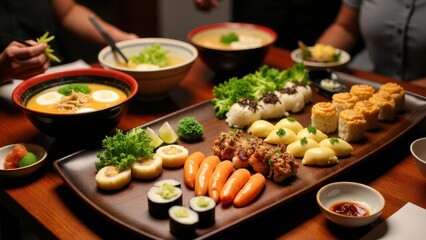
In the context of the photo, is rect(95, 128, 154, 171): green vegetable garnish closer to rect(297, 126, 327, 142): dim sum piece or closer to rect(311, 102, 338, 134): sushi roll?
rect(297, 126, 327, 142): dim sum piece

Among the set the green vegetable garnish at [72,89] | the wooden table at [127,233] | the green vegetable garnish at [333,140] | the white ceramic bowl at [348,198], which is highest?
the green vegetable garnish at [72,89]

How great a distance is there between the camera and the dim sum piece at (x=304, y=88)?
2.46 meters

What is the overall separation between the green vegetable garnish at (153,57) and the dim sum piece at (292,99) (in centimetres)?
67

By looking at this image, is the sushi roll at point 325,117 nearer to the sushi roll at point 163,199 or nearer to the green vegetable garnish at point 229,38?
the sushi roll at point 163,199

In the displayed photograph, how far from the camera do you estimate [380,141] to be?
2.14 m

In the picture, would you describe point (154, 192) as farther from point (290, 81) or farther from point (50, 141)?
point (290, 81)

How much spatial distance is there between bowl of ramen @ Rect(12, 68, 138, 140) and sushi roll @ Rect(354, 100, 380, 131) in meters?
1.01

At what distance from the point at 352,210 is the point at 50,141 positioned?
1339 millimetres

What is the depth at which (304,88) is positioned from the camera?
2.48 m

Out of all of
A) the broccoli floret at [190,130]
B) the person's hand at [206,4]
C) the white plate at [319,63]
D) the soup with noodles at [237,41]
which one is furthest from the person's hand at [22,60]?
the white plate at [319,63]

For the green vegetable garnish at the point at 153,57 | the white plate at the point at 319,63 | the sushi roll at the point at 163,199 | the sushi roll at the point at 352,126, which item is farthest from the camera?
the white plate at the point at 319,63

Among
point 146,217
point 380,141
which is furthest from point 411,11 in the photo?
point 146,217

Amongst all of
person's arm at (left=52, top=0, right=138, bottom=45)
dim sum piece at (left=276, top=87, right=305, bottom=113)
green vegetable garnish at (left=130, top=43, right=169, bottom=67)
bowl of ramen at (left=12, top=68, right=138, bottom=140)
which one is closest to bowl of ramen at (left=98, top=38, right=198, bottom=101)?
green vegetable garnish at (left=130, top=43, right=169, bottom=67)

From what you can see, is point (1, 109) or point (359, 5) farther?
point (359, 5)
